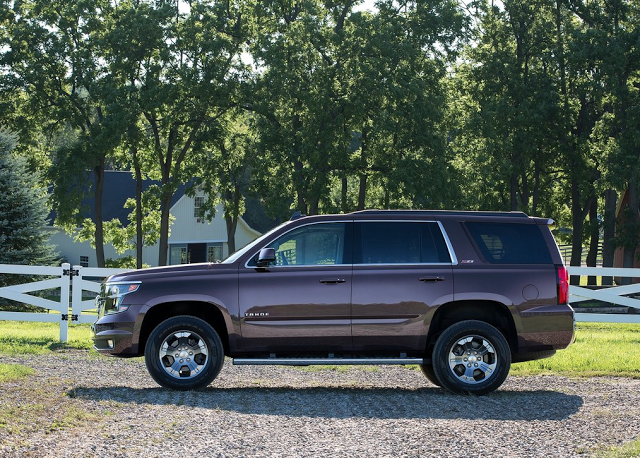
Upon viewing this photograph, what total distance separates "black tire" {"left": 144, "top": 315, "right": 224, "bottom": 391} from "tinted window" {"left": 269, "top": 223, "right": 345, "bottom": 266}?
1142mm

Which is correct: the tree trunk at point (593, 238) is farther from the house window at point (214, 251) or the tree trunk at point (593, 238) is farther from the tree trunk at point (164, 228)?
the house window at point (214, 251)

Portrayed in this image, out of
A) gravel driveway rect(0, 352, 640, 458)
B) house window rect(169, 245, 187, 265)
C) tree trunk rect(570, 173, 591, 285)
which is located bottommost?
gravel driveway rect(0, 352, 640, 458)

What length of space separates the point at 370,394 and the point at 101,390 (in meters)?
2.92

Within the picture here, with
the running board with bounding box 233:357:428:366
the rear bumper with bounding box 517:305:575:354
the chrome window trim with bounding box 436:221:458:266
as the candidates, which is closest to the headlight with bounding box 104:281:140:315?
the running board with bounding box 233:357:428:366

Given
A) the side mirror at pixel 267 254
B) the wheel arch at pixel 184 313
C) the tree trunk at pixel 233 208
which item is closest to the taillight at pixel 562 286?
the side mirror at pixel 267 254

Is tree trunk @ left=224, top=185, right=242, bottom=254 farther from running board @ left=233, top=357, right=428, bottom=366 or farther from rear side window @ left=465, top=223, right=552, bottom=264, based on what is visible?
running board @ left=233, top=357, right=428, bottom=366

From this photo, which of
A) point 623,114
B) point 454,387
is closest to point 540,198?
point 623,114

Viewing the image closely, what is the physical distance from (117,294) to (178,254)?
50.4m

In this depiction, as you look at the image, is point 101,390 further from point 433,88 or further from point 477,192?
point 477,192

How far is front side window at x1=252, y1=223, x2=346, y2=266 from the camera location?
10609 mm

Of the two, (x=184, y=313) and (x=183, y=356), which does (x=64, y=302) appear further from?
(x=183, y=356)

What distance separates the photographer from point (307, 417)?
28.7ft

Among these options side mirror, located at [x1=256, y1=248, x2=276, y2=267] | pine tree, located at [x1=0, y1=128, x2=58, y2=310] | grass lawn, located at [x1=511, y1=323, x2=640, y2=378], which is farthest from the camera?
pine tree, located at [x1=0, y1=128, x2=58, y2=310]

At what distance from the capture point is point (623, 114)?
43.3m
